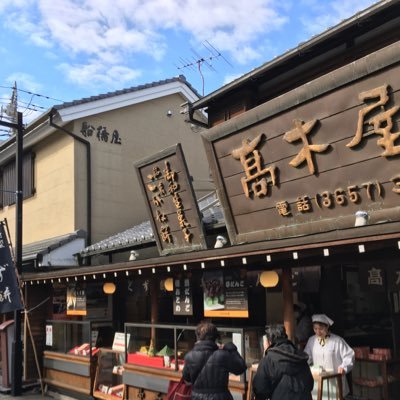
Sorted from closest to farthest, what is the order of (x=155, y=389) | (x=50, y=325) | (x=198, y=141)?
(x=155, y=389)
(x=50, y=325)
(x=198, y=141)

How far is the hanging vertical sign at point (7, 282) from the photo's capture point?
11.7m

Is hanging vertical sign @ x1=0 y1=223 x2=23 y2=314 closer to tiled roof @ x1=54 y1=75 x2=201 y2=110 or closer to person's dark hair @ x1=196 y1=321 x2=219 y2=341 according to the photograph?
tiled roof @ x1=54 y1=75 x2=201 y2=110

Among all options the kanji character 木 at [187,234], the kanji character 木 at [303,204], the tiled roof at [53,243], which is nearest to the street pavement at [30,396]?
the tiled roof at [53,243]

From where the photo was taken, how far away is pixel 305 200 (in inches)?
297

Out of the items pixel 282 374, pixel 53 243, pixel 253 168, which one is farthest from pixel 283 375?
pixel 53 243

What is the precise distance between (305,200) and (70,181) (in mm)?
9255

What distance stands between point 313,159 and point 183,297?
368 cm

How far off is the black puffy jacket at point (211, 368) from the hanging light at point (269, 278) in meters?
1.80

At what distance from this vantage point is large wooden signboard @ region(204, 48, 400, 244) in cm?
638

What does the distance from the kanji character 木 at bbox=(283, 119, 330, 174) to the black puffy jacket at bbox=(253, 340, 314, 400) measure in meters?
2.97

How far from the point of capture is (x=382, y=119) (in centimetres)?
623

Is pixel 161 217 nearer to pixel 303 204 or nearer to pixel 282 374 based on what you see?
pixel 303 204

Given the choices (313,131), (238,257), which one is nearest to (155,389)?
(238,257)

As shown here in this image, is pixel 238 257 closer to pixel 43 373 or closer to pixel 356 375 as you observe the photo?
pixel 356 375
